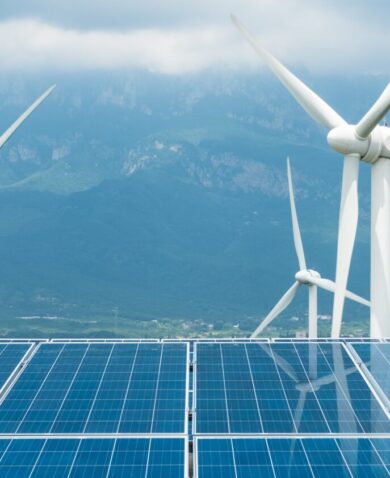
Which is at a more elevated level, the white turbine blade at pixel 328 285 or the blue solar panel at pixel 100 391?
the blue solar panel at pixel 100 391

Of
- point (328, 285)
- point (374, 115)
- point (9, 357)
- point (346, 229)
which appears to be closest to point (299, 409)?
point (9, 357)

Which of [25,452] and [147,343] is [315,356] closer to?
[147,343]

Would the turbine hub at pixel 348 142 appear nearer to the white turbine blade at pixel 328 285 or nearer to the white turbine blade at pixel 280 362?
the white turbine blade at pixel 280 362

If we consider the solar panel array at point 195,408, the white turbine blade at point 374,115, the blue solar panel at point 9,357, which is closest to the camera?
the solar panel array at point 195,408

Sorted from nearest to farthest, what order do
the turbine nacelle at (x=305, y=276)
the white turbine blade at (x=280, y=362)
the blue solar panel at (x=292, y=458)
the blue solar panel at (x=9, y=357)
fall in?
the blue solar panel at (x=292, y=458), the white turbine blade at (x=280, y=362), the blue solar panel at (x=9, y=357), the turbine nacelle at (x=305, y=276)

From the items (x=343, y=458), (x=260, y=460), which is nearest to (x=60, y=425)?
(x=260, y=460)

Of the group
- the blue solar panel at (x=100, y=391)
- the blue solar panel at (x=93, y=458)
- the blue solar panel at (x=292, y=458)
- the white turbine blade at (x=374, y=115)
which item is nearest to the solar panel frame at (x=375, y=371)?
the blue solar panel at (x=292, y=458)
